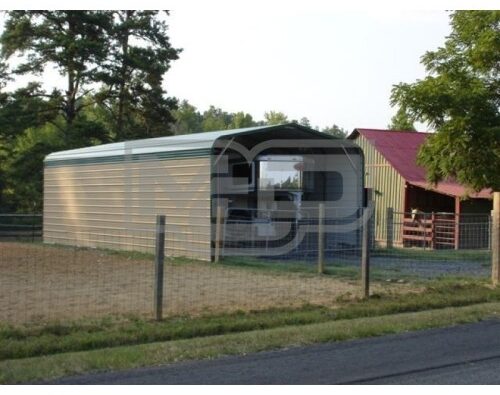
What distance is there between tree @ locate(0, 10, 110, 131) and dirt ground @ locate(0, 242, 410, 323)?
1955 cm

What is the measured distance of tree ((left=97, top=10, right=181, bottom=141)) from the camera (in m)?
37.9

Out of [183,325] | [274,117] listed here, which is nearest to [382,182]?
[183,325]

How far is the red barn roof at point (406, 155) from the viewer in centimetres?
3198

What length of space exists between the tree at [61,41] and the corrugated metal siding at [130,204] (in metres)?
9.62

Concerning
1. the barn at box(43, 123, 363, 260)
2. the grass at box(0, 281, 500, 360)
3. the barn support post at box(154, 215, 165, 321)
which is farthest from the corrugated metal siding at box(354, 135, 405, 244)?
the barn support post at box(154, 215, 165, 321)

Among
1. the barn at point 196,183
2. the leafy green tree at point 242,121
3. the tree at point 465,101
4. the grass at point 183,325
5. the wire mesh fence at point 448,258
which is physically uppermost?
the leafy green tree at point 242,121

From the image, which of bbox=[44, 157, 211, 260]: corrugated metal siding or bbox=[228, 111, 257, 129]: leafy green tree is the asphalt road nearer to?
bbox=[44, 157, 211, 260]: corrugated metal siding

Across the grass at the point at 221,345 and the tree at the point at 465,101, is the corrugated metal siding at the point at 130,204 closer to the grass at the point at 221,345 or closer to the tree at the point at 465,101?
the grass at the point at 221,345

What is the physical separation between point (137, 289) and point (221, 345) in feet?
17.7

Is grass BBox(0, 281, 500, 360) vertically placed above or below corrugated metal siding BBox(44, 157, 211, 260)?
below

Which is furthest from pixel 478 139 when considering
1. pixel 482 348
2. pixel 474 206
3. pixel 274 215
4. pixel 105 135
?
pixel 482 348

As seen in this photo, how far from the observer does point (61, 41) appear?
118 ft

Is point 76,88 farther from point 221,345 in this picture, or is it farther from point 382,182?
point 221,345

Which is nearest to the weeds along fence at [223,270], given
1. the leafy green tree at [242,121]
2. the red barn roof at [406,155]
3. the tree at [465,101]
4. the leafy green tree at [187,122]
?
the tree at [465,101]
